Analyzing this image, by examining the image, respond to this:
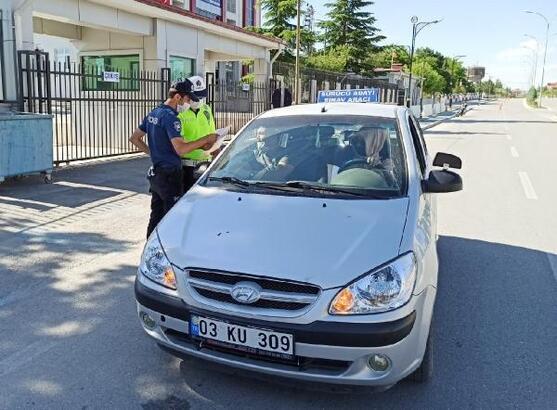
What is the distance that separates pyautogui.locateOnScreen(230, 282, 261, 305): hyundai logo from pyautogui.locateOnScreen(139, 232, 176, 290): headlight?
0.39 meters

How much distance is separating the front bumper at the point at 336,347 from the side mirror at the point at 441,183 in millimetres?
928

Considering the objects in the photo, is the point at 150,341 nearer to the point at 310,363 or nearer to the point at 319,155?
the point at 310,363

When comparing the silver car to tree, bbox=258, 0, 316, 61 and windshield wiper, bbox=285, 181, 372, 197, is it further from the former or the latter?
tree, bbox=258, 0, 316, 61

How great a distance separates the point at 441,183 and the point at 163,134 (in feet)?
8.29

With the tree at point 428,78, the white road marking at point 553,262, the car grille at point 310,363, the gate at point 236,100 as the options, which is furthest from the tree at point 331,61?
the car grille at point 310,363

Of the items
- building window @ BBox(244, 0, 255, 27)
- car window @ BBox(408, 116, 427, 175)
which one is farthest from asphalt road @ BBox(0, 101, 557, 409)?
building window @ BBox(244, 0, 255, 27)

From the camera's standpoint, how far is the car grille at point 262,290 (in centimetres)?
253

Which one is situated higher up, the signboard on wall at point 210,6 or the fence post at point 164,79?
the signboard on wall at point 210,6

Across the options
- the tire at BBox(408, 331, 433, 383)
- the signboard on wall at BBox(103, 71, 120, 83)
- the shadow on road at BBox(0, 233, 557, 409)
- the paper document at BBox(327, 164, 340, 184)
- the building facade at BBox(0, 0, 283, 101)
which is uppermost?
the building facade at BBox(0, 0, 283, 101)

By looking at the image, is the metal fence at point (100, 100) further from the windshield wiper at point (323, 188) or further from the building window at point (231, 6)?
the building window at point (231, 6)

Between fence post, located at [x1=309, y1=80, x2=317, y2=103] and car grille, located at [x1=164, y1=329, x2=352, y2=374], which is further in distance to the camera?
fence post, located at [x1=309, y1=80, x2=317, y2=103]

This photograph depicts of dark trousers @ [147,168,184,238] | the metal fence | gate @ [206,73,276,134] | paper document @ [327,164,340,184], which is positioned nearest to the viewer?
paper document @ [327,164,340,184]

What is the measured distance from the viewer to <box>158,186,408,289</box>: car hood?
2592 mm

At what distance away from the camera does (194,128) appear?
5.25m
